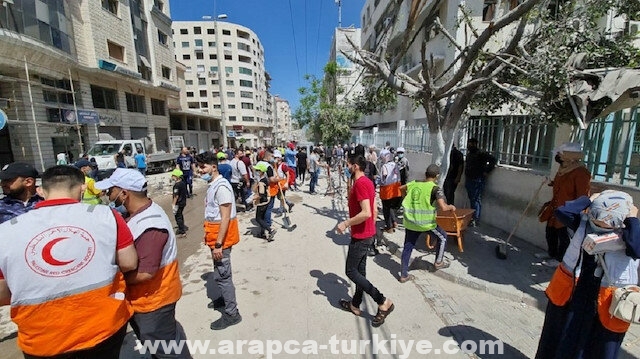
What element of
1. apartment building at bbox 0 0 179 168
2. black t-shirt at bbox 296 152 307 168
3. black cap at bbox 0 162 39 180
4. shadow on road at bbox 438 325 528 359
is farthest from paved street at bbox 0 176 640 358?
apartment building at bbox 0 0 179 168

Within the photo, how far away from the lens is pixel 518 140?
5918 mm

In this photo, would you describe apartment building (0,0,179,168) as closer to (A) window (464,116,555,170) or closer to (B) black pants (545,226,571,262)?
(A) window (464,116,555,170)

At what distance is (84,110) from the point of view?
15953mm

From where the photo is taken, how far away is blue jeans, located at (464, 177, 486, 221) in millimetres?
6262

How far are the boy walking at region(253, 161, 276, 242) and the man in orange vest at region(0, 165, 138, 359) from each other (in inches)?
155

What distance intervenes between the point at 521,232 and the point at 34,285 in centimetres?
665

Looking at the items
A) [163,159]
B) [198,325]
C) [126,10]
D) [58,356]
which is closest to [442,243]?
[198,325]

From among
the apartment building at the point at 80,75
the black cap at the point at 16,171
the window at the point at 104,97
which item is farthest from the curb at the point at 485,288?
the window at the point at 104,97

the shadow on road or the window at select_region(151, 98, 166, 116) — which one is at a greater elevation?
the window at select_region(151, 98, 166, 116)

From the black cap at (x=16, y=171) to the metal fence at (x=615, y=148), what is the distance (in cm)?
737

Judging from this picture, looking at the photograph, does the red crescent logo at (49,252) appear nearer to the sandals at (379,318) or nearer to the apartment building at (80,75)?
the sandals at (379,318)

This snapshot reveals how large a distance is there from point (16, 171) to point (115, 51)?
22.3m

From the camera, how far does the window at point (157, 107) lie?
993 inches

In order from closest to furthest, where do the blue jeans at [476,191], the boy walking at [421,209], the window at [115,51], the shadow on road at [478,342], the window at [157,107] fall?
1. the shadow on road at [478,342]
2. the boy walking at [421,209]
3. the blue jeans at [476,191]
4. the window at [115,51]
5. the window at [157,107]
